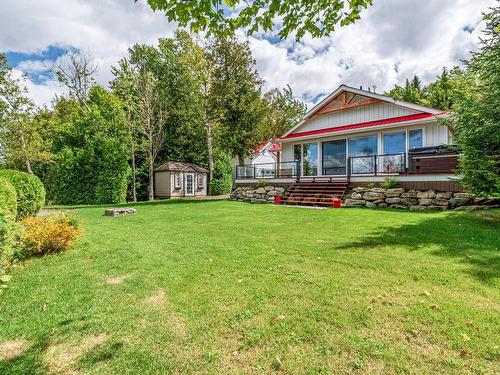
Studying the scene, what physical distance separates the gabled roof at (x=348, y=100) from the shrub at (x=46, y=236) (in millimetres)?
15049

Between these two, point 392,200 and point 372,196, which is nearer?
point 392,200

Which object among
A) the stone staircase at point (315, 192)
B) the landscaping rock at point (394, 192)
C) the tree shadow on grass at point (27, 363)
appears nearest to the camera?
the tree shadow on grass at point (27, 363)

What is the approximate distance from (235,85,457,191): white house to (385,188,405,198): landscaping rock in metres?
0.48

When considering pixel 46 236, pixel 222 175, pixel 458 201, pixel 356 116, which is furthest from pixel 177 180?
pixel 458 201

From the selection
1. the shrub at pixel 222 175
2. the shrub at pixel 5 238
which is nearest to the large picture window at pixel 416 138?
the shrub at pixel 222 175

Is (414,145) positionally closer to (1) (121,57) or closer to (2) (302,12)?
(2) (302,12)

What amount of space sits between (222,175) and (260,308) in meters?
22.4

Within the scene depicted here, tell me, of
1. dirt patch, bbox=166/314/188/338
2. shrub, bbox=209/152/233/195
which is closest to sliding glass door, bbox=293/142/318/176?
shrub, bbox=209/152/233/195

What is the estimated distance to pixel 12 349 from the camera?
2525 millimetres

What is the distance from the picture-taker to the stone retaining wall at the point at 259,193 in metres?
15.2

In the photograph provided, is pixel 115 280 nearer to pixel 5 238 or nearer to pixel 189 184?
pixel 5 238

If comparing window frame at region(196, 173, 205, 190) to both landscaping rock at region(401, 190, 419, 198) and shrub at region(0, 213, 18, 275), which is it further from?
shrub at region(0, 213, 18, 275)

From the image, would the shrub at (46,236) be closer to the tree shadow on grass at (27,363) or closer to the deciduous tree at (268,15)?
the tree shadow on grass at (27,363)

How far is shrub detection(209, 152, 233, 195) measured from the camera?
78.3ft
